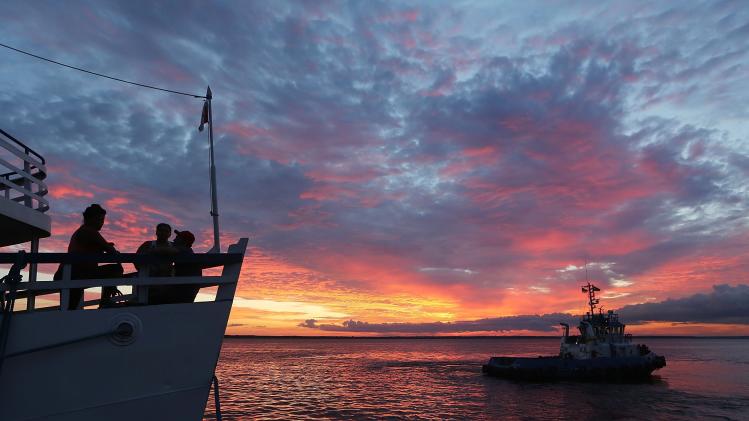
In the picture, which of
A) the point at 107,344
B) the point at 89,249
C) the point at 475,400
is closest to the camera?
the point at 107,344

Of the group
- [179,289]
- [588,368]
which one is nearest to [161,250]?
[179,289]

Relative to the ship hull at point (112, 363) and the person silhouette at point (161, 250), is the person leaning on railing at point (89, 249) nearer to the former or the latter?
the person silhouette at point (161, 250)

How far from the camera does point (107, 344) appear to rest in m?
6.82

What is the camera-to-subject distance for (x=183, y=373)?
7.30 metres

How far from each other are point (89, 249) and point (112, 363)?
2042 mm

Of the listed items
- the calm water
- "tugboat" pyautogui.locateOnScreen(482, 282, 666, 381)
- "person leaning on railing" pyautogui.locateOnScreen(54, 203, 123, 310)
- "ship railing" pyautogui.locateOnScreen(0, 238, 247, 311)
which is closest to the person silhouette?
"ship railing" pyautogui.locateOnScreen(0, 238, 247, 311)

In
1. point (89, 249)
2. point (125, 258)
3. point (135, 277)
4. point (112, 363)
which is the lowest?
point (112, 363)

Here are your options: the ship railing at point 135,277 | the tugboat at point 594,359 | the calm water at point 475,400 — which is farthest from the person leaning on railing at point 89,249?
the tugboat at point 594,359

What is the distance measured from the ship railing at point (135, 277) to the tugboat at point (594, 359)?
2064 inches

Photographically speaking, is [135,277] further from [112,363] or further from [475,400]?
[475,400]

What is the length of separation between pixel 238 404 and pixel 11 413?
3781 centimetres

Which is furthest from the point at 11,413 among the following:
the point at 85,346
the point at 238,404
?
the point at 238,404

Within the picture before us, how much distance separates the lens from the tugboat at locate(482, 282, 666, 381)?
51.9 meters

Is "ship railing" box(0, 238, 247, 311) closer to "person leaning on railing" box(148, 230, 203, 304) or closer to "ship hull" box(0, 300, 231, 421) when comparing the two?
"person leaning on railing" box(148, 230, 203, 304)
